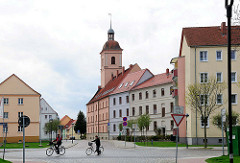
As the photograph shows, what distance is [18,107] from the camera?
75.4 meters

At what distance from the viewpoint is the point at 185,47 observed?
54062mm

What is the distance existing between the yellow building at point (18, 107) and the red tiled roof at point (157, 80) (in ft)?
63.7

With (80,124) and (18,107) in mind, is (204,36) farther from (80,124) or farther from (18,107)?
(80,124)

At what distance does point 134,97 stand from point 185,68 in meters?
29.7

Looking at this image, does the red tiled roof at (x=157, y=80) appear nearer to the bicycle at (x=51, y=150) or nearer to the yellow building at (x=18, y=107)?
the yellow building at (x=18, y=107)

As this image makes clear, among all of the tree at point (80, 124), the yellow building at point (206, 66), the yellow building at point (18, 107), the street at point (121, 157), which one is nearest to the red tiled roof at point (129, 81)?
the yellow building at point (18, 107)

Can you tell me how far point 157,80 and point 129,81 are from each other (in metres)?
11.7

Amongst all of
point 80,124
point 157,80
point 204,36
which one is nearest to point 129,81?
point 157,80

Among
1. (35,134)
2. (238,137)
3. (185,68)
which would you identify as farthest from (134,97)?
(238,137)

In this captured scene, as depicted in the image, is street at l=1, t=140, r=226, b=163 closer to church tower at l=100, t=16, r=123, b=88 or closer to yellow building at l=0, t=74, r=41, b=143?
yellow building at l=0, t=74, r=41, b=143

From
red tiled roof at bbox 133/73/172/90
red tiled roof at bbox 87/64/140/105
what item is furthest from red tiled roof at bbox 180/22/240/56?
red tiled roof at bbox 87/64/140/105

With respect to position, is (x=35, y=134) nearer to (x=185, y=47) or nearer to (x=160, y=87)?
(x=160, y=87)

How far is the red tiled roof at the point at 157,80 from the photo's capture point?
73.7m

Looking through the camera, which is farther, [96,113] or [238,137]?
[96,113]
